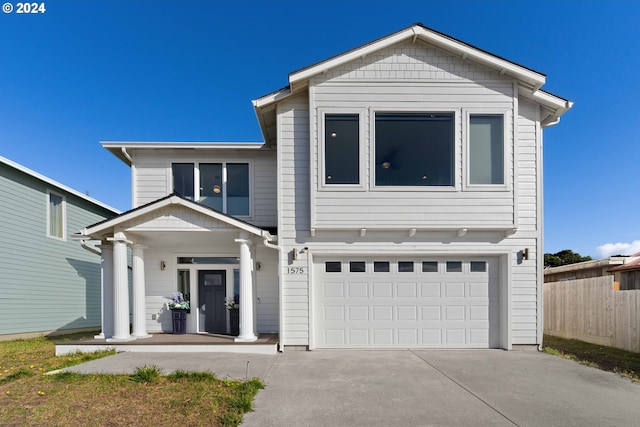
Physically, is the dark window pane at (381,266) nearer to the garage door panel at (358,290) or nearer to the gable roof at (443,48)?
the garage door panel at (358,290)

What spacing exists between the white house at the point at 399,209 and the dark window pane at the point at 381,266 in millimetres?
34

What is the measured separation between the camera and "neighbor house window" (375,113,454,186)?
7.19 m

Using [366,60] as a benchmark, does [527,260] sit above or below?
below

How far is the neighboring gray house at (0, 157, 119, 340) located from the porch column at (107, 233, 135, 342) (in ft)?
15.2

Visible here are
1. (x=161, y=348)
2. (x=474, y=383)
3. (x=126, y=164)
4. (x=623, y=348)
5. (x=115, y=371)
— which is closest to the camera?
(x=474, y=383)

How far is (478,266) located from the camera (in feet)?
24.4

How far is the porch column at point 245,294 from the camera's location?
712cm

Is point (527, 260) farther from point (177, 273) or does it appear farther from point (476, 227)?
point (177, 273)

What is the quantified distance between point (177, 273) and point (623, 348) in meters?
11.2

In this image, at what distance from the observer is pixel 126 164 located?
30.7 feet

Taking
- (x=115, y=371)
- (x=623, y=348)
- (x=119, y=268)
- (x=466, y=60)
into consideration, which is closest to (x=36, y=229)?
(x=119, y=268)

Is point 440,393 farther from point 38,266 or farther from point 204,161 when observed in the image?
point 38,266

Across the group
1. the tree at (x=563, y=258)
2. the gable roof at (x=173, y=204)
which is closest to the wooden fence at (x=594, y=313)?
the gable roof at (x=173, y=204)

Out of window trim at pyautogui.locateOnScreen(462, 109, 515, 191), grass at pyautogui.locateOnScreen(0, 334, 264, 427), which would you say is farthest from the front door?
window trim at pyautogui.locateOnScreen(462, 109, 515, 191)
